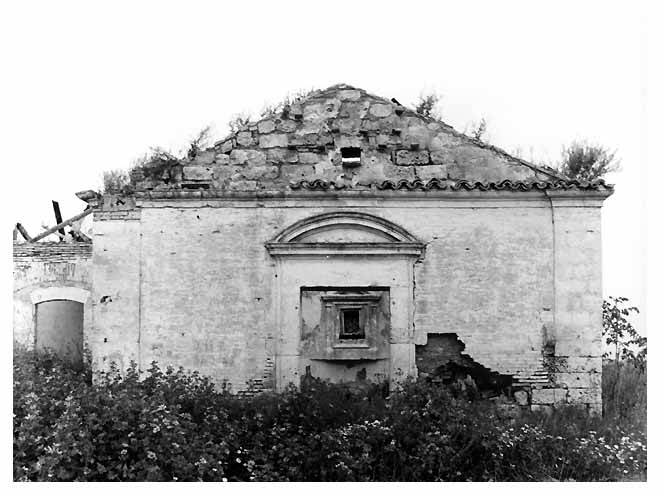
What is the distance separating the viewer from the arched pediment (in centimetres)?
820

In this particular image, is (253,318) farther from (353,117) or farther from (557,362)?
(557,362)

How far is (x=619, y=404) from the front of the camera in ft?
26.5

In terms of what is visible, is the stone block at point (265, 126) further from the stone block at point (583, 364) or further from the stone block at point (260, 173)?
the stone block at point (583, 364)

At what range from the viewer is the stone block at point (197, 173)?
8.48 m

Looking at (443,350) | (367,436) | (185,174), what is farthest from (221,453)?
(185,174)

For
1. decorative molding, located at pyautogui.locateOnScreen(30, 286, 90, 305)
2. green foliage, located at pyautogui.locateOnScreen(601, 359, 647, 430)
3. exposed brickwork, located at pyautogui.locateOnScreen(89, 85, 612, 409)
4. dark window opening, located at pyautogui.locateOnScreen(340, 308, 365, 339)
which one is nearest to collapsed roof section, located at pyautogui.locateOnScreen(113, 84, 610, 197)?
exposed brickwork, located at pyautogui.locateOnScreen(89, 85, 612, 409)

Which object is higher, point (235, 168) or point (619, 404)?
point (235, 168)

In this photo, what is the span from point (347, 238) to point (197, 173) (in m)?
1.88

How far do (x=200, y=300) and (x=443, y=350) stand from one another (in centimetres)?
274

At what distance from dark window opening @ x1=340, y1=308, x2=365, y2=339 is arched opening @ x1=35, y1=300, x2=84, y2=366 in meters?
3.34

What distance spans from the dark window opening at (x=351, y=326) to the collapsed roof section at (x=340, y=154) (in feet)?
4.82

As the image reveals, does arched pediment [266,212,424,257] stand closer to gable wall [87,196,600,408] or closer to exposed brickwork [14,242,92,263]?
gable wall [87,196,600,408]

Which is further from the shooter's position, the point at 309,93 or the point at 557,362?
the point at 309,93

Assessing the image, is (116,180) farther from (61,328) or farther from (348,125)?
(348,125)
